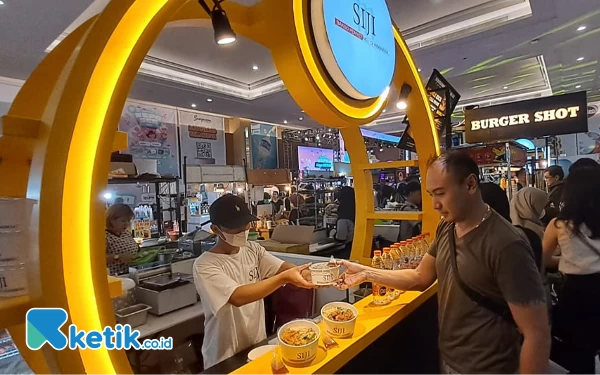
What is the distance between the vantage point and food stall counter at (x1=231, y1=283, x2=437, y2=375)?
1297 millimetres

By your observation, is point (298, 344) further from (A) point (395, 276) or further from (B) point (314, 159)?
(B) point (314, 159)

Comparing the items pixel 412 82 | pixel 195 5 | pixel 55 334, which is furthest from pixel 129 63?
pixel 412 82

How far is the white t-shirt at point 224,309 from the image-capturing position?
170 cm

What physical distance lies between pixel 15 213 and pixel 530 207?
4240mm

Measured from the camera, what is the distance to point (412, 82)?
8.32ft

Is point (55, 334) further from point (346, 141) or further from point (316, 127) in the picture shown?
point (316, 127)

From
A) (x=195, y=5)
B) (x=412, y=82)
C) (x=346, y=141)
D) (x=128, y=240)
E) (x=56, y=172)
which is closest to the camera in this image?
(x=56, y=172)

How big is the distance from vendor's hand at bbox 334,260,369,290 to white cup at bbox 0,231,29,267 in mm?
1276

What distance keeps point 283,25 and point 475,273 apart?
4.15 ft

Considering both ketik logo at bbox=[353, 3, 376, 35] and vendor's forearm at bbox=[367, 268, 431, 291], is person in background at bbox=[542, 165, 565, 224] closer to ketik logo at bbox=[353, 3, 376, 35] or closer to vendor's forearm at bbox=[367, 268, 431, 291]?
vendor's forearm at bbox=[367, 268, 431, 291]

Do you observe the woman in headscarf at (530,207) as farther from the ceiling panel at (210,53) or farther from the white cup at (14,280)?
Result: the ceiling panel at (210,53)

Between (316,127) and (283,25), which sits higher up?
(316,127)

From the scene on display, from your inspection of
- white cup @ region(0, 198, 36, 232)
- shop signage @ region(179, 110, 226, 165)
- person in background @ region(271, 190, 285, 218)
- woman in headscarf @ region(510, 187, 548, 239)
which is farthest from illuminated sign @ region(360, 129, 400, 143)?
white cup @ region(0, 198, 36, 232)

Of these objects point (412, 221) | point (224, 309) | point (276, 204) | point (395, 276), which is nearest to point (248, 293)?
point (224, 309)
